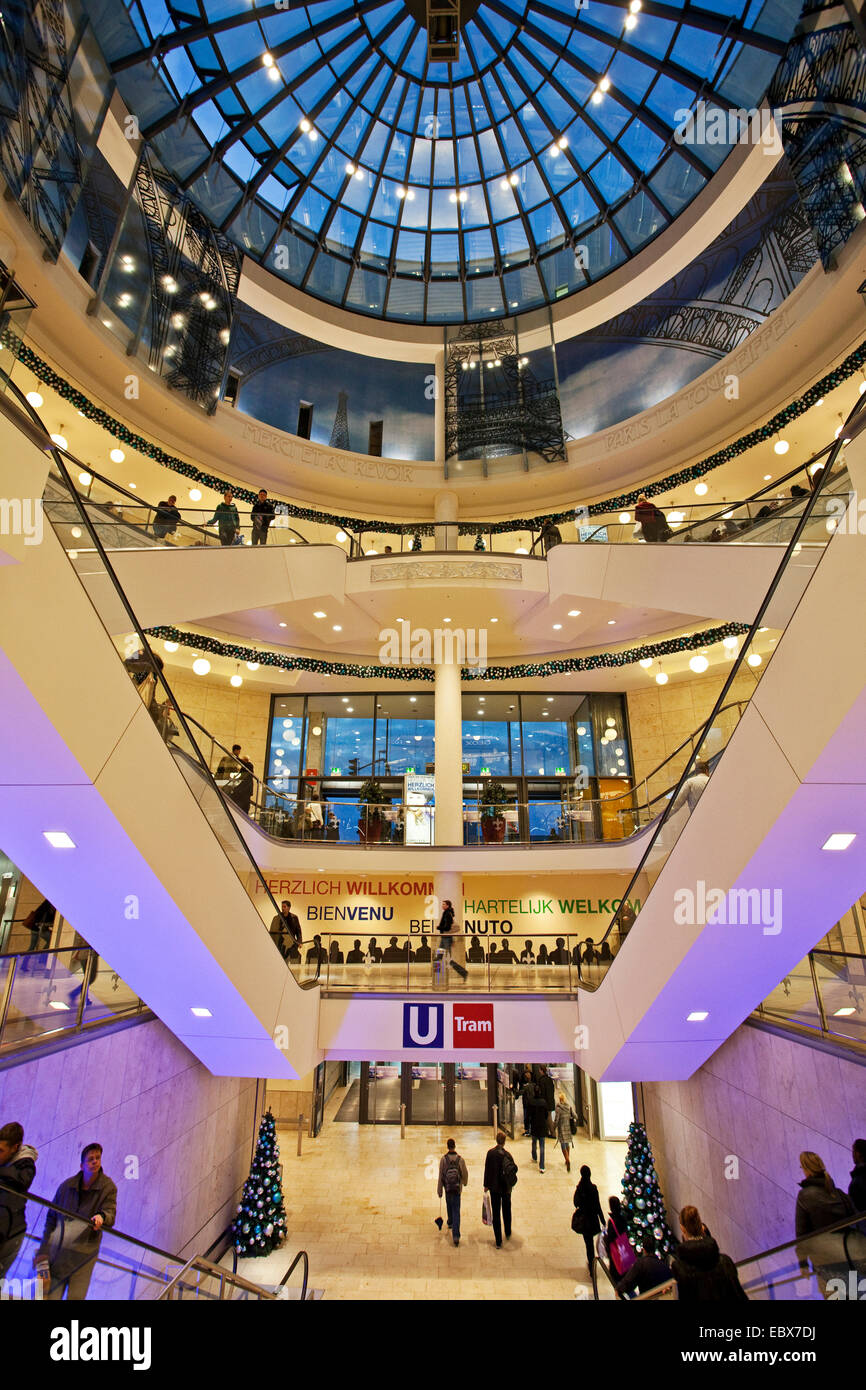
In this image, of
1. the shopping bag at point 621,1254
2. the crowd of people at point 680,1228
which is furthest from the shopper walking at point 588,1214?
the shopping bag at point 621,1254

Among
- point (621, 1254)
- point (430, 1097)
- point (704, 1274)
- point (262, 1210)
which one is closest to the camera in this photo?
point (704, 1274)

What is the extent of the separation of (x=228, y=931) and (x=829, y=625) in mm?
6323

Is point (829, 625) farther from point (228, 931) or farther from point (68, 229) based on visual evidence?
point (68, 229)

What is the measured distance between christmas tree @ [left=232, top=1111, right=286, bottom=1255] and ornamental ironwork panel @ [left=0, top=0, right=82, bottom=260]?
15327 mm

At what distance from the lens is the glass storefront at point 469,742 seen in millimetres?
19547

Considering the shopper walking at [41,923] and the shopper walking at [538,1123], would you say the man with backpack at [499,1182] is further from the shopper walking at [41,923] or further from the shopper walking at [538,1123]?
the shopper walking at [41,923]

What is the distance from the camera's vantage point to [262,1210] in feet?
33.0

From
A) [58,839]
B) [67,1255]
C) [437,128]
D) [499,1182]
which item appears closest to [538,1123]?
[499,1182]

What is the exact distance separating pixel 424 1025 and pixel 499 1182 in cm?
237

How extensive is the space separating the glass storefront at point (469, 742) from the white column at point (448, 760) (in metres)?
3.76

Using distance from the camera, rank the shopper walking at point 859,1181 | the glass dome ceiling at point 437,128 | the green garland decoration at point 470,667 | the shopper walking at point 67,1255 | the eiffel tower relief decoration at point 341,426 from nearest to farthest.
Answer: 1. the shopper walking at point 67,1255
2. the shopper walking at point 859,1181
3. the glass dome ceiling at point 437,128
4. the green garland decoration at point 470,667
5. the eiffel tower relief decoration at point 341,426

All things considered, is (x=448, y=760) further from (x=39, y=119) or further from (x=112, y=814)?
(x=39, y=119)

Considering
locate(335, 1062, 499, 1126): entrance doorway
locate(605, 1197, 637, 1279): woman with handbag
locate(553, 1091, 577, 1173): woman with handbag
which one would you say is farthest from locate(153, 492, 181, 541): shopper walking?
locate(553, 1091, 577, 1173): woman with handbag
